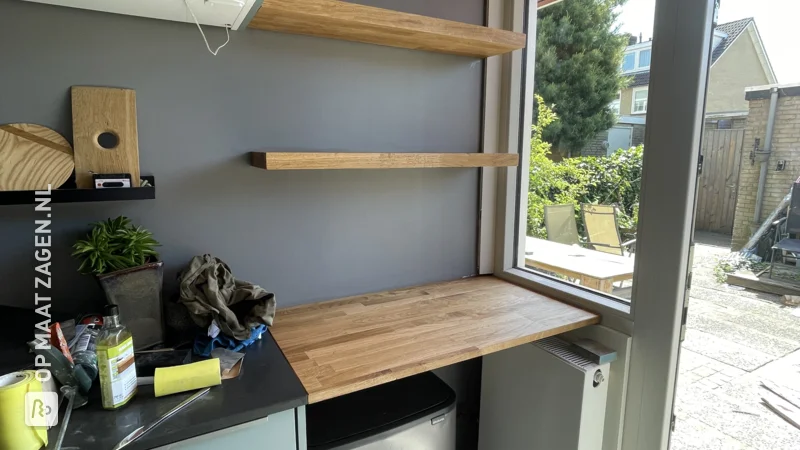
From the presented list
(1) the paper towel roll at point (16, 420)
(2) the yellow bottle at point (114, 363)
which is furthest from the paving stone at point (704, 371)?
(1) the paper towel roll at point (16, 420)

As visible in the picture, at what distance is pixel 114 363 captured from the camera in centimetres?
92

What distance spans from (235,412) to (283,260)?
2.24ft

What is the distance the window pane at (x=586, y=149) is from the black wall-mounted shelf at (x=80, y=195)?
4.86ft

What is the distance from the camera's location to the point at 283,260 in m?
1.56

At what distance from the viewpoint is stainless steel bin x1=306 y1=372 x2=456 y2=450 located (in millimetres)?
1371

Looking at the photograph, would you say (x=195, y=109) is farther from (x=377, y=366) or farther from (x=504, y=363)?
(x=504, y=363)

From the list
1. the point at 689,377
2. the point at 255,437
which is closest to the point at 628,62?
the point at 689,377

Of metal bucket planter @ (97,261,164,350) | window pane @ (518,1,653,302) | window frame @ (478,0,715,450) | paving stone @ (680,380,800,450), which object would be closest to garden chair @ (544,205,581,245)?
window pane @ (518,1,653,302)

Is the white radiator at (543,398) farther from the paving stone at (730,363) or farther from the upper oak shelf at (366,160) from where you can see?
the upper oak shelf at (366,160)

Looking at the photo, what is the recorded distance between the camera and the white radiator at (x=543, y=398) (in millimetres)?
1447

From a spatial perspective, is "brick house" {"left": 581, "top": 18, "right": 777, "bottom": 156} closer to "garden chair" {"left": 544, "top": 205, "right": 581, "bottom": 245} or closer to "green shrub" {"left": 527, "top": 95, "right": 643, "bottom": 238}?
"green shrub" {"left": 527, "top": 95, "right": 643, "bottom": 238}

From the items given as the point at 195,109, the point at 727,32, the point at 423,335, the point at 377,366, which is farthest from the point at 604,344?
the point at 195,109

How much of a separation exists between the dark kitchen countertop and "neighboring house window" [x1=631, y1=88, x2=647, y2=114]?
1323mm

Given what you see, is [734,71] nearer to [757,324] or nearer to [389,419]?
[757,324]
